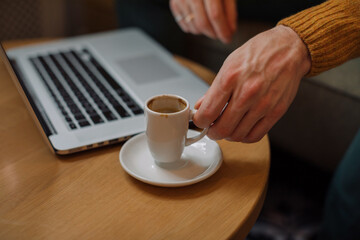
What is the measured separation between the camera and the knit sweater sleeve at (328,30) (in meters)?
0.56

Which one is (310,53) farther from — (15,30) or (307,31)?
(15,30)

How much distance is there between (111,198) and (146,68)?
0.44 m

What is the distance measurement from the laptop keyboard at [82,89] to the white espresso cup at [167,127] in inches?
5.6

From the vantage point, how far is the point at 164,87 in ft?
2.61

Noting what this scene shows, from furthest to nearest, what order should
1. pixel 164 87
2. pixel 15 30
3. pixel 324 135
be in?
pixel 15 30
pixel 324 135
pixel 164 87

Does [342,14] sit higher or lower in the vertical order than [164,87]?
higher

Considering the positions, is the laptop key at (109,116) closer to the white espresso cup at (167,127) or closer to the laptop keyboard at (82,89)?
the laptop keyboard at (82,89)

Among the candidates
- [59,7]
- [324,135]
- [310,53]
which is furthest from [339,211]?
[59,7]

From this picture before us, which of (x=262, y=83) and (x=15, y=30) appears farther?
(x=15, y=30)

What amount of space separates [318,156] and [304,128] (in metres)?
0.10

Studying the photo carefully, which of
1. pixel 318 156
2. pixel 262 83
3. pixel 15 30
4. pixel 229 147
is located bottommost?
pixel 318 156

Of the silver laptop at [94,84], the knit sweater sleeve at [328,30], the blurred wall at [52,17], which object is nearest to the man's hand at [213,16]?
the silver laptop at [94,84]

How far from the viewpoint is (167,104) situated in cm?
55

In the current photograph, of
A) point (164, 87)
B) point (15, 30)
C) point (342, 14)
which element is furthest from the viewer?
point (15, 30)
